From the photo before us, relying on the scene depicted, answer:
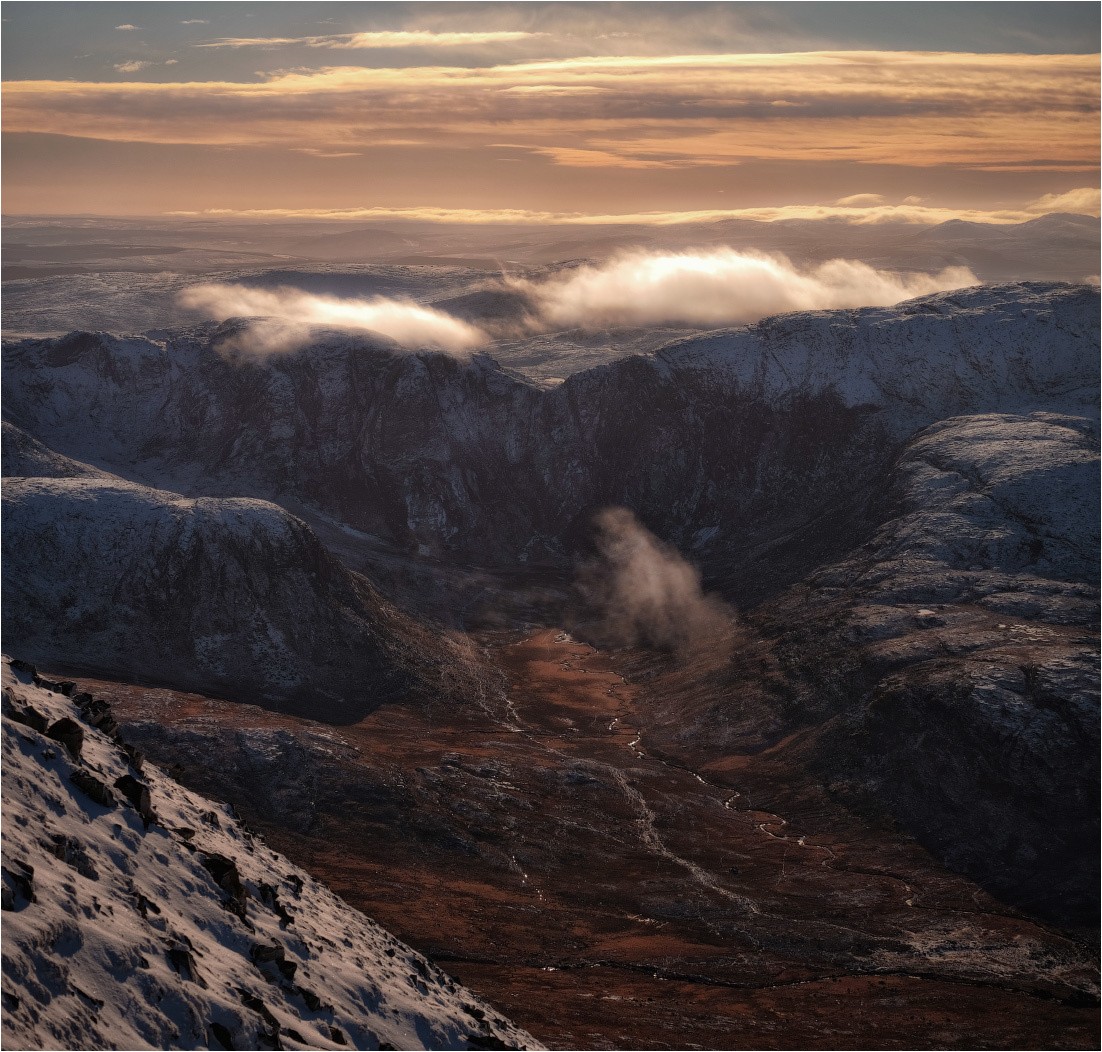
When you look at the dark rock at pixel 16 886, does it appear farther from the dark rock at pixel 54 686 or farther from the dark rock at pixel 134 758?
the dark rock at pixel 54 686

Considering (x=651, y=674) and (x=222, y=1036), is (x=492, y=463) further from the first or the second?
(x=222, y=1036)

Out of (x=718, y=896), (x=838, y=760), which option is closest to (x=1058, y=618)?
(x=838, y=760)

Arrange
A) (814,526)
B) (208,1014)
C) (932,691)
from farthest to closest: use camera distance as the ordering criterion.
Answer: (814,526) < (932,691) < (208,1014)

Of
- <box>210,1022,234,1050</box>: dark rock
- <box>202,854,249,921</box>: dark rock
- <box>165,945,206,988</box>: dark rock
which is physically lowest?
<box>202,854,249,921</box>: dark rock

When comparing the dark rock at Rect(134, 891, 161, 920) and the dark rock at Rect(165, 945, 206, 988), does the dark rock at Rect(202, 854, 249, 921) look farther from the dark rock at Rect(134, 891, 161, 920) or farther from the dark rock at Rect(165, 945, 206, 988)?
the dark rock at Rect(165, 945, 206, 988)

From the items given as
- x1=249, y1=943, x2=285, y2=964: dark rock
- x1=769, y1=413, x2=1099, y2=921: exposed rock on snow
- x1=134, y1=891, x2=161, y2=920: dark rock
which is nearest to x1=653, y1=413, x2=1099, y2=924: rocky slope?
x1=769, y1=413, x2=1099, y2=921: exposed rock on snow

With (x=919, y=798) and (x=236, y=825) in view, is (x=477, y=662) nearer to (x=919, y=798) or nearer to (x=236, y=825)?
(x=919, y=798)
